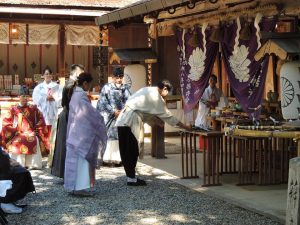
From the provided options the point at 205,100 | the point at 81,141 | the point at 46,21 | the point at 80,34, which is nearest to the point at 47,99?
the point at 205,100

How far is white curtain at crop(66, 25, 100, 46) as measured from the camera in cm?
1653

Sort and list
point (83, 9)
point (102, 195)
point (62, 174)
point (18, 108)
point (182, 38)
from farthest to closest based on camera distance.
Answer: point (83, 9), point (182, 38), point (18, 108), point (62, 174), point (102, 195)

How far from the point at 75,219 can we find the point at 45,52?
44.2 ft

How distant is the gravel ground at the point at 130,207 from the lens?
6.92 meters

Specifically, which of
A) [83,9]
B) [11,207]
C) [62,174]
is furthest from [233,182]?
[83,9]

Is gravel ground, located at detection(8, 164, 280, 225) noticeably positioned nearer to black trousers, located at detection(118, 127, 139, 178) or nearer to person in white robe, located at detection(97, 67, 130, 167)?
black trousers, located at detection(118, 127, 139, 178)

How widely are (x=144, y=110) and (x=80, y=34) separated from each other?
8355mm

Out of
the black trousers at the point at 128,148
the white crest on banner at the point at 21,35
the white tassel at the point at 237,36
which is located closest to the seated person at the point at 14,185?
the black trousers at the point at 128,148

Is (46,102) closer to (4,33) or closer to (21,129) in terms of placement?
(21,129)

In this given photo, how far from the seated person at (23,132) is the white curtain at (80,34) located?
615 cm

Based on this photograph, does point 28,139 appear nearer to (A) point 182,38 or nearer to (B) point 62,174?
(B) point 62,174

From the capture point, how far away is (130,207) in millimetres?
7633

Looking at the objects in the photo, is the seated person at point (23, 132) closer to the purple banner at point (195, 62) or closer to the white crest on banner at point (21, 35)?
the purple banner at point (195, 62)

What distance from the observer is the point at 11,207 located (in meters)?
7.33
